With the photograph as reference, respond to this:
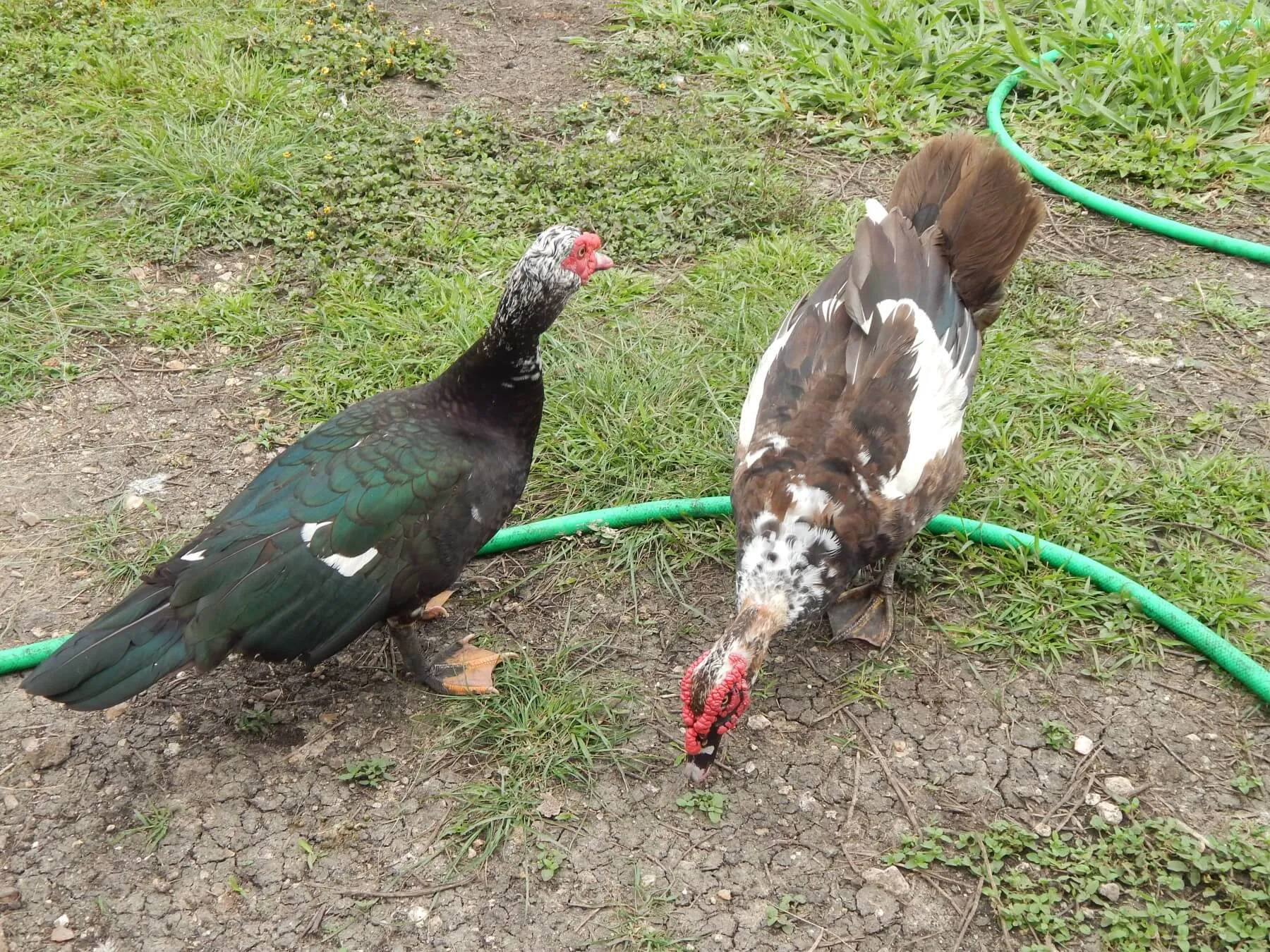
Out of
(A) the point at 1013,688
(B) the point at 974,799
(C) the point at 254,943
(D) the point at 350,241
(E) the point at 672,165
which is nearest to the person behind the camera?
(C) the point at 254,943

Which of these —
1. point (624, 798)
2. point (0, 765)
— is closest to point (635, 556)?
point (624, 798)

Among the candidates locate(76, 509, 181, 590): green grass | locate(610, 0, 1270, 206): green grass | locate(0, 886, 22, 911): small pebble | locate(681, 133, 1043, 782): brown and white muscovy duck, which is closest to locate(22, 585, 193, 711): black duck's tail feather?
locate(0, 886, 22, 911): small pebble

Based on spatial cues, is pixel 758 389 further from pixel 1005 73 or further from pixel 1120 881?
pixel 1005 73

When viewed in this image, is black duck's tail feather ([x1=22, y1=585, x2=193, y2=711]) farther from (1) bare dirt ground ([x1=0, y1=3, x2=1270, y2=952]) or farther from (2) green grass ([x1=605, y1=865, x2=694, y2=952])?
(2) green grass ([x1=605, y1=865, x2=694, y2=952])

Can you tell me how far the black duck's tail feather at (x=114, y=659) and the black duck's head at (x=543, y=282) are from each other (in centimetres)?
133

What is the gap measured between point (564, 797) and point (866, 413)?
4.97 ft

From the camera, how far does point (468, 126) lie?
577 centimetres

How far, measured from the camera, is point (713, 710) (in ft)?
9.52

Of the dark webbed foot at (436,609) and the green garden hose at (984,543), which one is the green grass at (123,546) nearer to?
the green garden hose at (984,543)

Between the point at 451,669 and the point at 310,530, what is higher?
the point at 310,530

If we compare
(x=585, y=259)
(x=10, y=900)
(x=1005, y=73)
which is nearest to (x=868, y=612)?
(x=585, y=259)

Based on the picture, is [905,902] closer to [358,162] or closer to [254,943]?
[254,943]

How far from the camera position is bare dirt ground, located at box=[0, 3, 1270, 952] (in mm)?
2873

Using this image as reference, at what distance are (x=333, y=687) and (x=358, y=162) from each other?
3101mm
